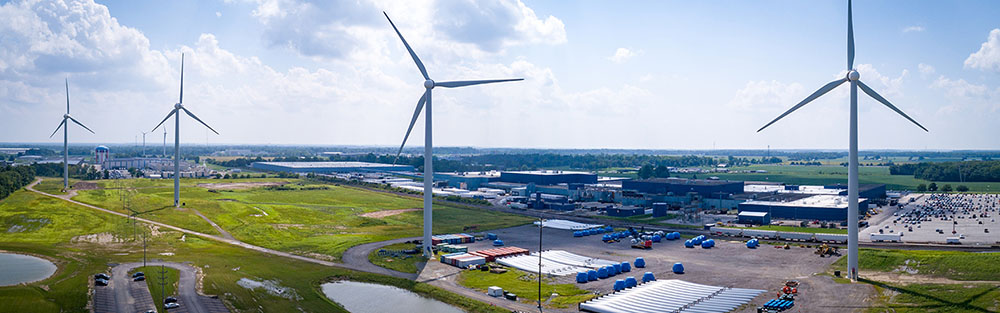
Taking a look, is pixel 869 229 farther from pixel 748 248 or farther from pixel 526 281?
pixel 526 281

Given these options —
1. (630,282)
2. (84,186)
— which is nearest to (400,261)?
(630,282)

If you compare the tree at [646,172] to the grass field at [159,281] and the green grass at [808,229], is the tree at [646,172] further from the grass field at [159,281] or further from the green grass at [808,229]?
the grass field at [159,281]

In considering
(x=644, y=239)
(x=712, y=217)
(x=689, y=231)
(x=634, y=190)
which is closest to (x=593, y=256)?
(x=644, y=239)

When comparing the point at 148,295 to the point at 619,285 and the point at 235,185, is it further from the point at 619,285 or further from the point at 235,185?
the point at 235,185

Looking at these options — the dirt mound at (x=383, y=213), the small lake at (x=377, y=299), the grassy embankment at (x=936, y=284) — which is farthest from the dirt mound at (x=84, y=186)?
the grassy embankment at (x=936, y=284)

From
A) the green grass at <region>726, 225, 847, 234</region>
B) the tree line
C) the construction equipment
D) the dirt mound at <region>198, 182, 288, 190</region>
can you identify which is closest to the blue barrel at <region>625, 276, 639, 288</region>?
the construction equipment

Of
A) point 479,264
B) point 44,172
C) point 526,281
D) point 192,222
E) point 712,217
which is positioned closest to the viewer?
point 526,281

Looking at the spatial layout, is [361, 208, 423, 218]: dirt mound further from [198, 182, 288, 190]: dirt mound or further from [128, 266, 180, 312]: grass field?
[198, 182, 288, 190]: dirt mound
